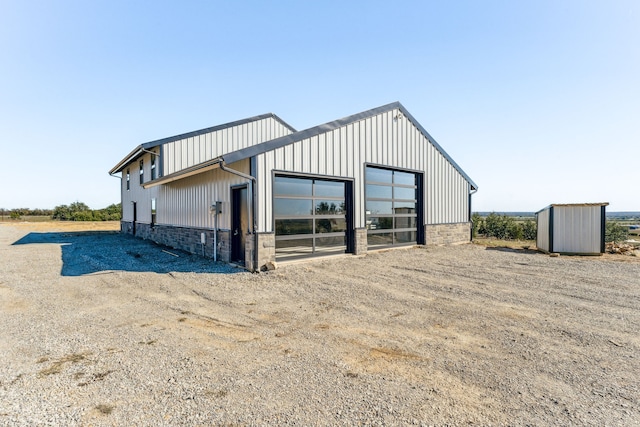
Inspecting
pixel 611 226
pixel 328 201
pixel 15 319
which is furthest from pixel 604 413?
pixel 611 226

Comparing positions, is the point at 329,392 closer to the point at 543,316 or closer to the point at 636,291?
the point at 543,316

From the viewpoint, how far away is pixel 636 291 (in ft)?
19.2

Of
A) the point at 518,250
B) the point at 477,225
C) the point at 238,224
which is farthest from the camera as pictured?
the point at 477,225

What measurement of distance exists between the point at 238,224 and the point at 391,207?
19.3 ft

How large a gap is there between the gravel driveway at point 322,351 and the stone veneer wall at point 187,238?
2446 millimetres

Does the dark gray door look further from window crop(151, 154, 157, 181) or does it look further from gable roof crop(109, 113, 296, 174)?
window crop(151, 154, 157, 181)

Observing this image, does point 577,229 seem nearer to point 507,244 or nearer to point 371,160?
point 507,244

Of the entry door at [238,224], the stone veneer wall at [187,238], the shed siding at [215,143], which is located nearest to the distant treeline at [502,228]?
the shed siding at [215,143]

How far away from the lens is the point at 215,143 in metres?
15.0

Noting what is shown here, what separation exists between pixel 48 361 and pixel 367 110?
33.4ft

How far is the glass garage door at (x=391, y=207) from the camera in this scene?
36.0 ft

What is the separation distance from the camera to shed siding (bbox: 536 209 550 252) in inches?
443

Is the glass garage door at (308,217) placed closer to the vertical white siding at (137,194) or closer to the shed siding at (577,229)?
the shed siding at (577,229)

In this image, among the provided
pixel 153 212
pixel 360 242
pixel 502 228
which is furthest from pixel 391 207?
pixel 502 228
